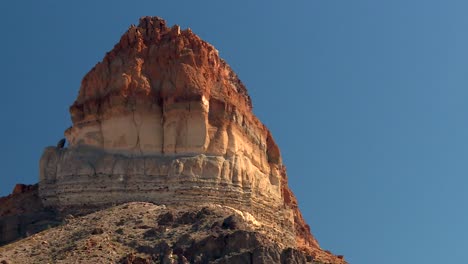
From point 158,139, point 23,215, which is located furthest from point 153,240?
point 23,215

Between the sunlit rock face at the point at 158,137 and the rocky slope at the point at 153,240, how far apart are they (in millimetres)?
2451

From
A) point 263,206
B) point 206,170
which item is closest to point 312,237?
point 263,206

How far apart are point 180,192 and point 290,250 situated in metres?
11.8

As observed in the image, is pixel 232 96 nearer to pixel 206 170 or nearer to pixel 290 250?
pixel 206 170

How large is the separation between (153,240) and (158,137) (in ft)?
36.9

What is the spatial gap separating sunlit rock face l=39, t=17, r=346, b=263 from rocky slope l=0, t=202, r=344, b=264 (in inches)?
96.5

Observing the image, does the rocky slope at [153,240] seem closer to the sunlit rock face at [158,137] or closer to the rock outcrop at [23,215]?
the rock outcrop at [23,215]

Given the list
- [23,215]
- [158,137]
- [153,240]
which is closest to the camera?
[153,240]

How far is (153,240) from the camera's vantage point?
206 ft

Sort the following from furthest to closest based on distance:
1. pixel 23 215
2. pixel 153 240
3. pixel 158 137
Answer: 1. pixel 158 137
2. pixel 23 215
3. pixel 153 240

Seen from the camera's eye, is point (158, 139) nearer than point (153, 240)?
No

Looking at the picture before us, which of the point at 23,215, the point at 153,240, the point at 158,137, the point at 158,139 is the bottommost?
the point at 153,240

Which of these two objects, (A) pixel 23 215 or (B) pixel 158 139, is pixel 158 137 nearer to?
(B) pixel 158 139

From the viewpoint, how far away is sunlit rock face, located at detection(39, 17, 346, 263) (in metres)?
70.9
